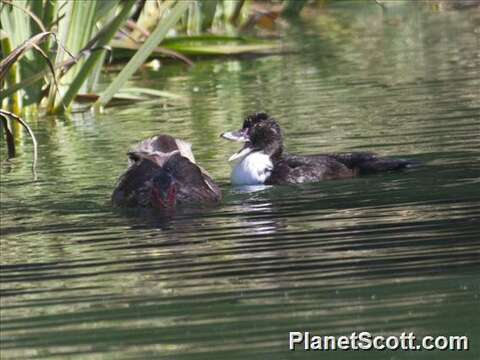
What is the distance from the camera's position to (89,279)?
8367 mm

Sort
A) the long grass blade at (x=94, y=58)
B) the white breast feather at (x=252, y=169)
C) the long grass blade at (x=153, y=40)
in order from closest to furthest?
the white breast feather at (x=252, y=169) → the long grass blade at (x=153, y=40) → the long grass blade at (x=94, y=58)

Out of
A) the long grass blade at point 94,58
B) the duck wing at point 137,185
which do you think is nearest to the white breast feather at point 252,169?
the duck wing at point 137,185

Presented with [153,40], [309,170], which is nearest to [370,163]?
[309,170]

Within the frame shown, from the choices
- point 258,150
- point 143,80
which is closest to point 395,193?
point 258,150

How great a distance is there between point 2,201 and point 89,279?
3249 millimetres

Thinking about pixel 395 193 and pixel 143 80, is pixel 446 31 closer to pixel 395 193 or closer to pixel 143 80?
pixel 143 80

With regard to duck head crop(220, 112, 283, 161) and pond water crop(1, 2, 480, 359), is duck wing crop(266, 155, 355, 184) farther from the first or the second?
duck head crop(220, 112, 283, 161)

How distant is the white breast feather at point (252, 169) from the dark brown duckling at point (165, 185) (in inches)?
20.1

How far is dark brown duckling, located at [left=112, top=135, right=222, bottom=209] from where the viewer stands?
10.9 meters

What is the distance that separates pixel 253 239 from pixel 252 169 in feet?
8.07

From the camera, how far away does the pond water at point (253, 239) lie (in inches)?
280

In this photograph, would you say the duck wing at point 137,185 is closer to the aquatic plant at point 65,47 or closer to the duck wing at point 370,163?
the duck wing at point 370,163

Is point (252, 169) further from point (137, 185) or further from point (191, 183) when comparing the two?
point (137, 185)

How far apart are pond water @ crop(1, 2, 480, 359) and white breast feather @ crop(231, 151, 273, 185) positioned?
0.45ft
